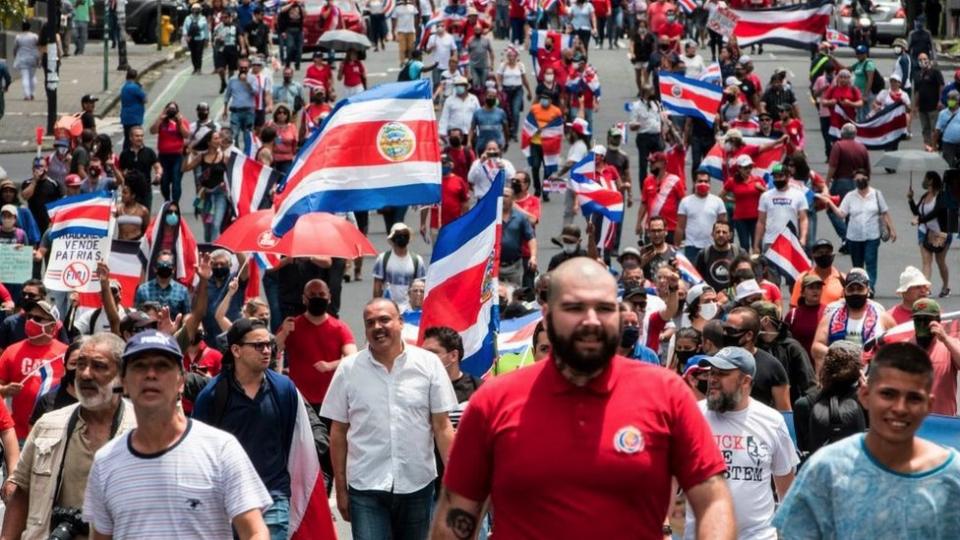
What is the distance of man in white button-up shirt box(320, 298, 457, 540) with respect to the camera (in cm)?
941

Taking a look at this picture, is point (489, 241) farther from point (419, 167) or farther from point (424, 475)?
point (424, 475)

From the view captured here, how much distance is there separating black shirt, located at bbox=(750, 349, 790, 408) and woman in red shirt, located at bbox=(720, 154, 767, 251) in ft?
36.7

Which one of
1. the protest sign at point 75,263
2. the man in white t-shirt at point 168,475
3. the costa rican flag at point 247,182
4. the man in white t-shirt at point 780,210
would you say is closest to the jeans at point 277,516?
the man in white t-shirt at point 168,475

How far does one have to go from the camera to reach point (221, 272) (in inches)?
673

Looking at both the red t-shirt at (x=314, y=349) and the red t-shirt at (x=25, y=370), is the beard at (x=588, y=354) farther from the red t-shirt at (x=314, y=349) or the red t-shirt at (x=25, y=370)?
the red t-shirt at (x=314, y=349)

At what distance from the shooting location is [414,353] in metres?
9.51

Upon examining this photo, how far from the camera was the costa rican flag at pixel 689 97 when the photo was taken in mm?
29641

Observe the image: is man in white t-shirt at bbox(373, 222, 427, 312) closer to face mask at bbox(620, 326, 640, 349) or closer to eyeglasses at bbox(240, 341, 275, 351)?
face mask at bbox(620, 326, 640, 349)

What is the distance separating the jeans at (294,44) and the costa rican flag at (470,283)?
30911mm

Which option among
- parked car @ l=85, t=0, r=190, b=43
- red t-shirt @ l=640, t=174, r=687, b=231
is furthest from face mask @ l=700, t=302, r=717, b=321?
parked car @ l=85, t=0, r=190, b=43

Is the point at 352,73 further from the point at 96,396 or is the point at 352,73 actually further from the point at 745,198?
the point at 96,396

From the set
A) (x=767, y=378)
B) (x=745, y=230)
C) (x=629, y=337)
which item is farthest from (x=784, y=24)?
(x=767, y=378)

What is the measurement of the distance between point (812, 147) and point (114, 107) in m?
12.6

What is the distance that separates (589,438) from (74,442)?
122 inches
